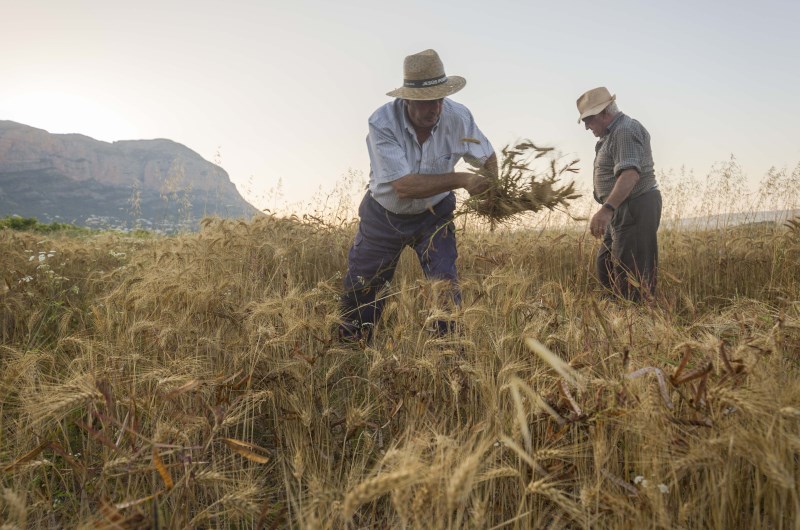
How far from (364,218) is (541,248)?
9.00ft

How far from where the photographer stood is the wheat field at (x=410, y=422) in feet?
3.84

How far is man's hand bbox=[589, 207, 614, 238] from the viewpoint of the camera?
11.6ft

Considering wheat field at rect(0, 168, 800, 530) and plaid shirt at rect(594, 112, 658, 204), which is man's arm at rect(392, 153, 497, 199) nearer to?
wheat field at rect(0, 168, 800, 530)

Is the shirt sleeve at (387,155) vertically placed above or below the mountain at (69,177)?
below

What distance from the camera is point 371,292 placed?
11.7 ft

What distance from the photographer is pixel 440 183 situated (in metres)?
2.85

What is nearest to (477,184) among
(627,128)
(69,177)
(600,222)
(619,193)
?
(600,222)

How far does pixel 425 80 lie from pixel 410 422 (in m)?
2.24

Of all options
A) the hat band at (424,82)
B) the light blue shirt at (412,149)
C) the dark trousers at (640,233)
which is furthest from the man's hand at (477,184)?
the dark trousers at (640,233)

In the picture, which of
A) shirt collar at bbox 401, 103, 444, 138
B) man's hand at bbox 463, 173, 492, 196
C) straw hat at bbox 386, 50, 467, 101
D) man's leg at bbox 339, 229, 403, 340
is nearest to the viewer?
man's hand at bbox 463, 173, 492, 196

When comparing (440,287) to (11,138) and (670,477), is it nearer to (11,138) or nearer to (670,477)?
(670,477)

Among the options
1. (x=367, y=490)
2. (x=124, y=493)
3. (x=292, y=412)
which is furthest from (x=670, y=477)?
(x=124, y=493)

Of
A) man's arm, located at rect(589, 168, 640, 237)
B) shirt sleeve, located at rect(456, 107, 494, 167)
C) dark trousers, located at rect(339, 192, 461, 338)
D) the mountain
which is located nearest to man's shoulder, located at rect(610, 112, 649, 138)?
man's arm, located at rect(589, 168, 640, 237)

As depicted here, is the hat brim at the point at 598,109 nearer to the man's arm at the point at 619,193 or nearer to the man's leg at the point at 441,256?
the man's arm at the point at 619,193
